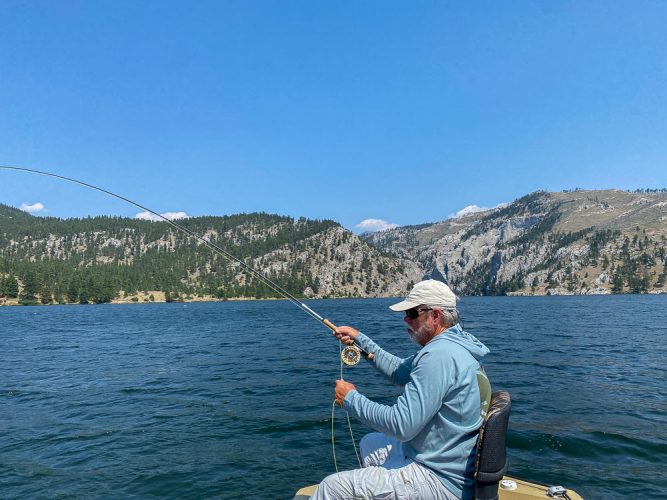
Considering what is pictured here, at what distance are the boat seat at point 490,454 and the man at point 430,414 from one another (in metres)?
0.09

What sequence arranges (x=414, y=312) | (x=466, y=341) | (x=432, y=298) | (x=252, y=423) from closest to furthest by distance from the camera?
(x=466, y=341)
(x=432, y=298)
(x=414, y=312)
(x=252, y=423)

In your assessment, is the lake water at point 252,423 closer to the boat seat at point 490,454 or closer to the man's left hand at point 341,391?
the man's left hand at point 341,391

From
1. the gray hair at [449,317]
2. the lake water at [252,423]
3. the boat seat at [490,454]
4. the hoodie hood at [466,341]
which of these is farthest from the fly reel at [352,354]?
the lake water at [252,423]

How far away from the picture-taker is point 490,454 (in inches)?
187

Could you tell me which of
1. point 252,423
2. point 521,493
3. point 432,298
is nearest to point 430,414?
point 432,298

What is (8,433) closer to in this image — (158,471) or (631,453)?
(158,471)

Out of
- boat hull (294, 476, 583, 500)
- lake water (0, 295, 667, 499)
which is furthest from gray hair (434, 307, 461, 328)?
lake water (0, 295, 667, 499)

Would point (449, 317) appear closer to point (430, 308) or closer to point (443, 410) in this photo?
point (430, 308)

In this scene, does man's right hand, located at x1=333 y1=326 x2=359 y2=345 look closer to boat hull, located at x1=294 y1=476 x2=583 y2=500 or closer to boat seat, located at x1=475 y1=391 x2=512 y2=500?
boat hull, located at x1=294 y1=476 x2=583 y2=500

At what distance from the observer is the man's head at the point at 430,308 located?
16.7 feet

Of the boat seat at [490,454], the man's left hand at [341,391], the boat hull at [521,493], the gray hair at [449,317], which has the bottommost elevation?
the boat hull at [521,493]

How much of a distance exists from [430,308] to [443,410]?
3.61ft

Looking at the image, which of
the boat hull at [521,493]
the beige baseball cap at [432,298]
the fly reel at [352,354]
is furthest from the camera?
the fly reel at [352,354]

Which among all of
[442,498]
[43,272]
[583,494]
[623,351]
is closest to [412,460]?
[442,498]
